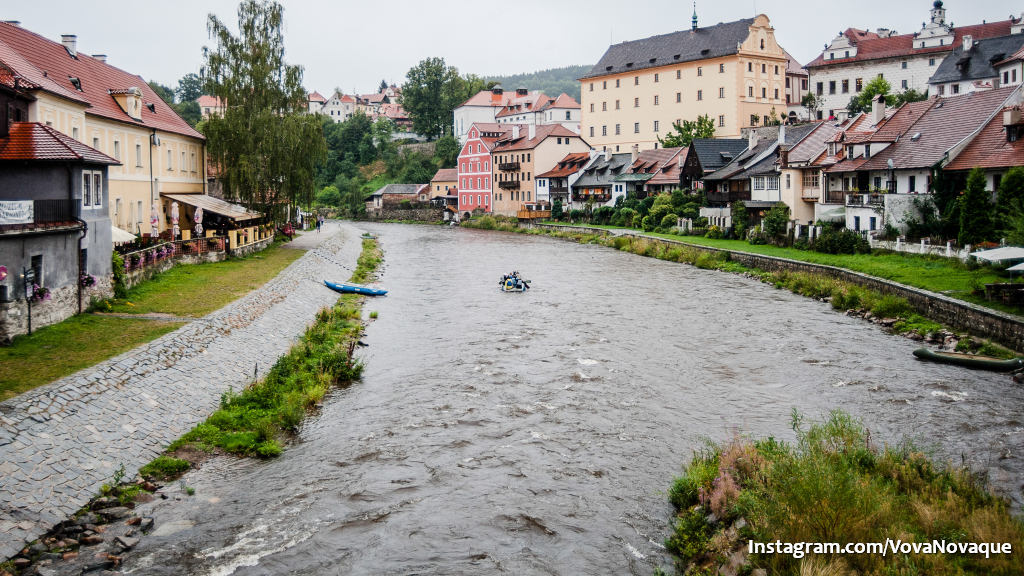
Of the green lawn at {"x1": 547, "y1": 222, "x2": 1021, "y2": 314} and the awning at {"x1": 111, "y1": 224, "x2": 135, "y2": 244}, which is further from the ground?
the awning at {"x1": 111, "y1": 224, "x2": 135, "y2": 244}

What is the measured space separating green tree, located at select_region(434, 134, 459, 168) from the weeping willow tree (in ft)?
205

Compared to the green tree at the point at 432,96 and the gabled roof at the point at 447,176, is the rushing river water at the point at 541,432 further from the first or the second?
the green tree at the point at 432,96

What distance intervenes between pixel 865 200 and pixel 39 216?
3183 centimetres

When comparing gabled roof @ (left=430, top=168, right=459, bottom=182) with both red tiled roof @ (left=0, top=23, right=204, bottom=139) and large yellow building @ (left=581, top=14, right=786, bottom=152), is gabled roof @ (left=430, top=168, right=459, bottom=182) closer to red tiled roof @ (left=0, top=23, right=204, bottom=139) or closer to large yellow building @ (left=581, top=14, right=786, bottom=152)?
large yellow building @ (left=581, top=14, right=786, bottom=152)

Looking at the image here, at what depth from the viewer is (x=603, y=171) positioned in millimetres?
Answer: 66688

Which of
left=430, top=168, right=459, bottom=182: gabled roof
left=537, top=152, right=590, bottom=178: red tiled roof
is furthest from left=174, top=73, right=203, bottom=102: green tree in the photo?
left=537, top=152, right=590, bottom=178: red tiled roof

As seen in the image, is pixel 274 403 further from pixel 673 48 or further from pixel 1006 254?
pixel 673 48

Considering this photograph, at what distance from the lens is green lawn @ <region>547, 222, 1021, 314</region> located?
896 inches

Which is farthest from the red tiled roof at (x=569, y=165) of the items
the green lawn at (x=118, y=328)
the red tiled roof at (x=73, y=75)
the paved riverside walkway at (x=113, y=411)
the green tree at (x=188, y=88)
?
the green tree at (x=188, y=88)

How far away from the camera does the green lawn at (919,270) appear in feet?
74.7

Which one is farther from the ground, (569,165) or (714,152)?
(569,165)

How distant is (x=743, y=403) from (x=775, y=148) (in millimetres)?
35570

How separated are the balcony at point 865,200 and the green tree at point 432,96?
84233 millimetres

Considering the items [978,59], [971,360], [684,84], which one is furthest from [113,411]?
[684,84]
